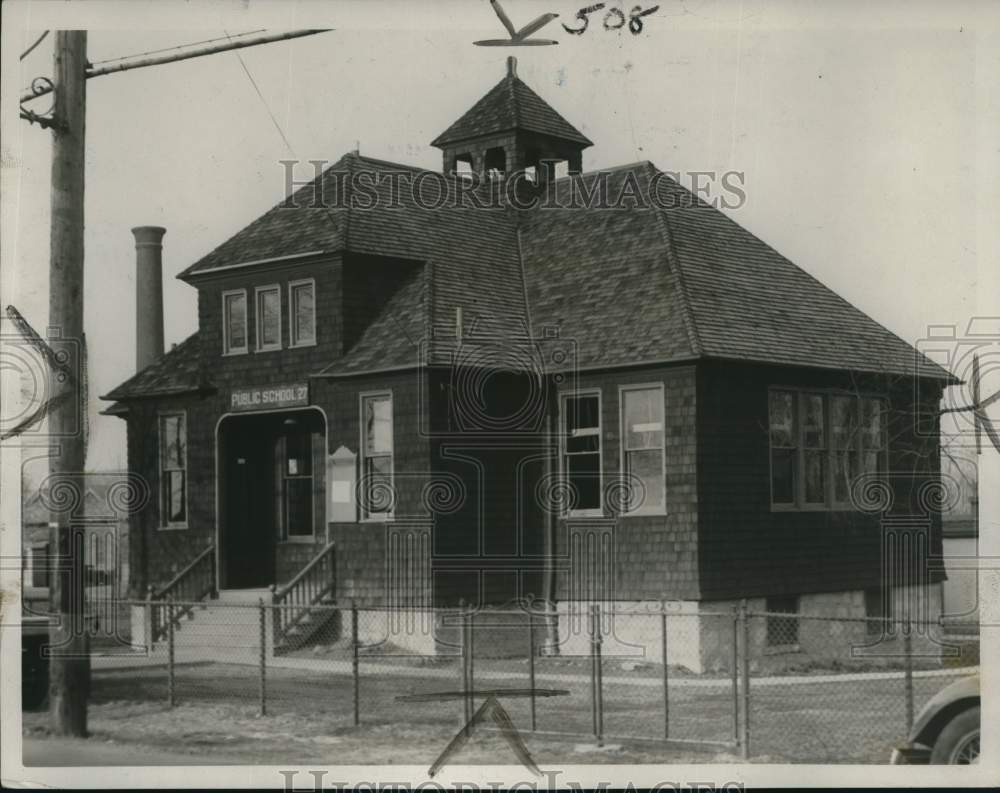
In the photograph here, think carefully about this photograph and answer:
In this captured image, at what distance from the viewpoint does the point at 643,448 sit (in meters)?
24.6

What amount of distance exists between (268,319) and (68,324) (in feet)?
32.8

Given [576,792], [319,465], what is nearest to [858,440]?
[319,465]

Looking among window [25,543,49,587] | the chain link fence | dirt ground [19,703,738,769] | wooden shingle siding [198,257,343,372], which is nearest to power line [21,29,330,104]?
the chain link fence

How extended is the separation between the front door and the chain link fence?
1417mm

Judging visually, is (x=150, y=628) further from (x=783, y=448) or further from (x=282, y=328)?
(x=783, y=448)

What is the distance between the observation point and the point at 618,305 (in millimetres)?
25812

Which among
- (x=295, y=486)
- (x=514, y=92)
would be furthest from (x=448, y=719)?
(x=514, y=92)

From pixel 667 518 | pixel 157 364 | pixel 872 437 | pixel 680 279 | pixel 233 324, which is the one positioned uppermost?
pixel 680 279

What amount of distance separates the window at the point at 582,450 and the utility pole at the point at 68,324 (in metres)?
9.65

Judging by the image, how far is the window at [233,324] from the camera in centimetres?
2756

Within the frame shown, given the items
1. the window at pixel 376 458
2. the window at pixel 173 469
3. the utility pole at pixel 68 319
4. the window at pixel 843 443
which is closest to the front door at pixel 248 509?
the window at pixel 173 469

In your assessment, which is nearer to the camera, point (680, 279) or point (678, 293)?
point (678, 293)

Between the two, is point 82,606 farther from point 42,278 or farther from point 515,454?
point 515,454

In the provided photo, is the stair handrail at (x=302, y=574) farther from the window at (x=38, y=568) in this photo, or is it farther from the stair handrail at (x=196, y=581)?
the window at (x=38, y=568)
